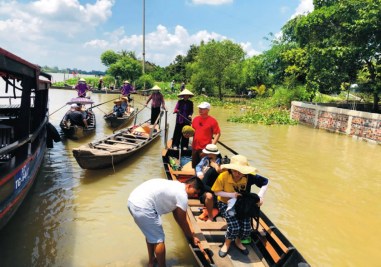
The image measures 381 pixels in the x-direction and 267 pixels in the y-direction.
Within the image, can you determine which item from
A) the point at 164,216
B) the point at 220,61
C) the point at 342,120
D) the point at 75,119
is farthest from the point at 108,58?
the point at 164,216

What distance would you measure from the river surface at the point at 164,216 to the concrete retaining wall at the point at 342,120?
10.6 ft

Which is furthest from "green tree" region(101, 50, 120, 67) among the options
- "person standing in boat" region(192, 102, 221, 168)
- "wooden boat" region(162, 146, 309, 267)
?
"wooden boat" region(162, 146, 309, 267)

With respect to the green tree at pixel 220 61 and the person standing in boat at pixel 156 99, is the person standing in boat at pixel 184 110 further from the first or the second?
the green tree at pixel 220 61

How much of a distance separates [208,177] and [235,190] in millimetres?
583

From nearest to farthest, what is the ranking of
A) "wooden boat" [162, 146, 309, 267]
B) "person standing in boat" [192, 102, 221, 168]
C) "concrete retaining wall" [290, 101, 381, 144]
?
"wooden boat" [162, 146, 309, 267], "person standing in boat" [192, 102, 221, 168], "concrete retaining wall" [290, 101, 381, 144]

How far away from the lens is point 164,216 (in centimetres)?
648

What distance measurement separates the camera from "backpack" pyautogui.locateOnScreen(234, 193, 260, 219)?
171 inches

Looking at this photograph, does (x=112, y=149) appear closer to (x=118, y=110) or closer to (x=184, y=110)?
(x=184, y=110)

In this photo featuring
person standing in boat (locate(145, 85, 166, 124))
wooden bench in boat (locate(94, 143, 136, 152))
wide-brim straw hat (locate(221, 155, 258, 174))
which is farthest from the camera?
person standing in boat (locate(145, 85, 166, 124))

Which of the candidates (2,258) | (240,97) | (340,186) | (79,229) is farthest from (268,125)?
(240,97)

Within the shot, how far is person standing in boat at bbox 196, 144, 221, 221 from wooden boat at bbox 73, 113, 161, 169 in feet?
12.2

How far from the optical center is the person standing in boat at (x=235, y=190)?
436cm

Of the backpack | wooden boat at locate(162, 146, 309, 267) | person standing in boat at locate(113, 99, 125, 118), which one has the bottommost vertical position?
wooden boat at locate(162, 146, 309, 267)

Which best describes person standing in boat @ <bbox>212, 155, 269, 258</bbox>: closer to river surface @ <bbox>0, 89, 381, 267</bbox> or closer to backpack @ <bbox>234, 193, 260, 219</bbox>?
backpack @ <bbox>234, 193, 260, 219</bbox>
